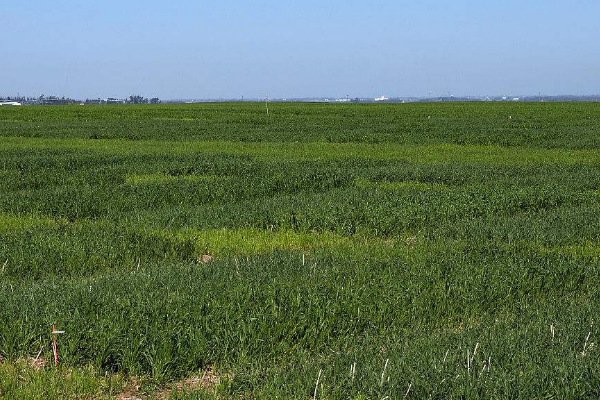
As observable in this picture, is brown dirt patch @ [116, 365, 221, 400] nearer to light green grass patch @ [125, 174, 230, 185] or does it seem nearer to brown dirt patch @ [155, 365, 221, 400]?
brown dirt patch @ [155, 365, 221, 400]

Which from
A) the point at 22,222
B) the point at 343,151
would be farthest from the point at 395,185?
the point at 343,151

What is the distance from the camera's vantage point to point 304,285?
894cm

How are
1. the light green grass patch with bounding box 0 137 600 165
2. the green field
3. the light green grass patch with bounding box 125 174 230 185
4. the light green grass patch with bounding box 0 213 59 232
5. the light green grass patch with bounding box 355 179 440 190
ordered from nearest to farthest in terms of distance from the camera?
the green field < the light green grass patch with bounding box 0 213 59 232 < the light green grass patch with bounding box 355 179 440 190 < the light green grass patch with bounding box 125 174 230 185 < the light green grass patch with bounding box 0 137 600 165

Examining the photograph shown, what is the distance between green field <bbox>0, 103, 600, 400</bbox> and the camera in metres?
6.45

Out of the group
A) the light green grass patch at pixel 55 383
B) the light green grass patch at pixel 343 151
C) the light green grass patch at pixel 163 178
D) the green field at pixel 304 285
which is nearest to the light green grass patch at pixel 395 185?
the green field at pixel 304 285

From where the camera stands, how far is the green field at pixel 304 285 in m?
6.45

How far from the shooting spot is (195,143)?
1344 inches

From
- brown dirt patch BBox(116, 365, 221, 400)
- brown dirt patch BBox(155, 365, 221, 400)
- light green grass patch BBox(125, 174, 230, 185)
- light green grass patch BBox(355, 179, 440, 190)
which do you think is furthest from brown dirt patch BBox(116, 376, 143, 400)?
light green grass patch BBox(125, 174, 230, 185)

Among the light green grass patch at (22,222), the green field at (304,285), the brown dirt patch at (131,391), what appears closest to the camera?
the brown dirt patch at (131,391)

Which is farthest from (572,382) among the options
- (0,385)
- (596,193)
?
(596,193)

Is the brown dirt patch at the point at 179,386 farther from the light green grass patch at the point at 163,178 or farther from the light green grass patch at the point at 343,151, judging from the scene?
the light green grass patch at the point at 343,151

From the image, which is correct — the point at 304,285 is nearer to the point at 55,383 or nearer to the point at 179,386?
the point at 179,386

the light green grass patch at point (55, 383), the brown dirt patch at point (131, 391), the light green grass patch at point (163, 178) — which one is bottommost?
the light green grass patch at point (163, 178)

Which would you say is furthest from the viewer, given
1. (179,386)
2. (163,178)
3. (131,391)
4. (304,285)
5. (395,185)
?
(163,178)
